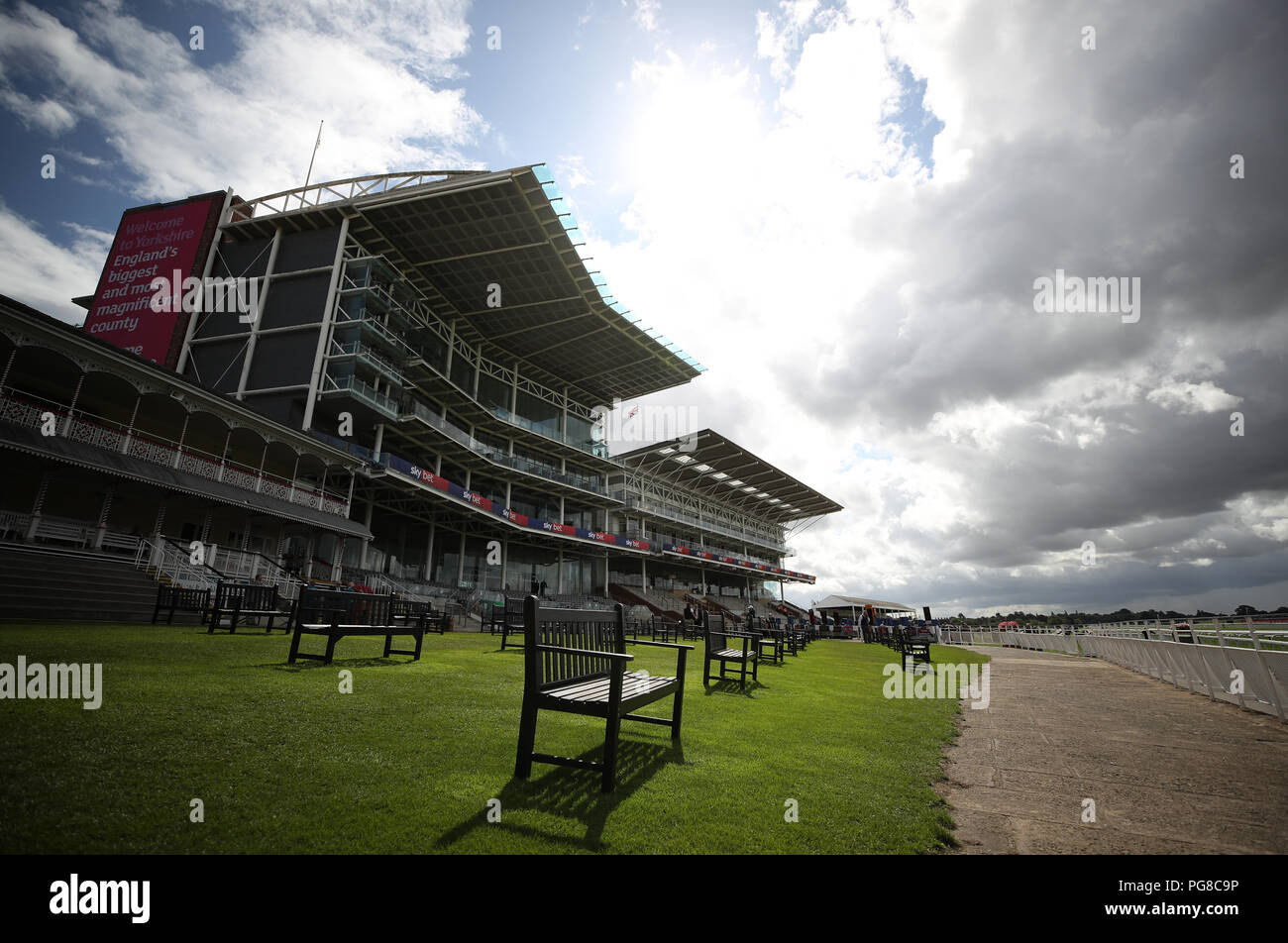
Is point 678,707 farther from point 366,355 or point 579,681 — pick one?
point 366,355

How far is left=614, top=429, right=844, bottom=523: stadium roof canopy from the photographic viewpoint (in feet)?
171

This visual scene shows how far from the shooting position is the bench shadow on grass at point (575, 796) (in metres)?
2.58

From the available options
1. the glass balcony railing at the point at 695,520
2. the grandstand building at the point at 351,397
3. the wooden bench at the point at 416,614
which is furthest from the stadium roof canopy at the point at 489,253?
the wooden bench at the point at 416,614

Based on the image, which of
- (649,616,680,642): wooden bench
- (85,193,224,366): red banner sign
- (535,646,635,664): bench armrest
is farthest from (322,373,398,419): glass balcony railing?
(535,646,635,664): bench armrest

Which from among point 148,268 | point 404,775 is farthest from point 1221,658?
point 148,268

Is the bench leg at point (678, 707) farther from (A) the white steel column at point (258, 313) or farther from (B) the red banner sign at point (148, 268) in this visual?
(B) the red banner sign at point (148, 268)

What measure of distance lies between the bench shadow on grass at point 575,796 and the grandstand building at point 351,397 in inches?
671

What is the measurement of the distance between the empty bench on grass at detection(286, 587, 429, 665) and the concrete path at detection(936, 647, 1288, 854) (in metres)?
7.43

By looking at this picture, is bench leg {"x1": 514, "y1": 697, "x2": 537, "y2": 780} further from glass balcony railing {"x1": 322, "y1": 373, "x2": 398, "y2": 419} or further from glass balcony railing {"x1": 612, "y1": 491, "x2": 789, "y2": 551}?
glass balcony railing {"x1": 612, "y1": 491, "x2": 789, "y2": 551}

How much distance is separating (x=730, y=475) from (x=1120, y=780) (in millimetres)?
56840

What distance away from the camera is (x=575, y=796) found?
3.16 m
